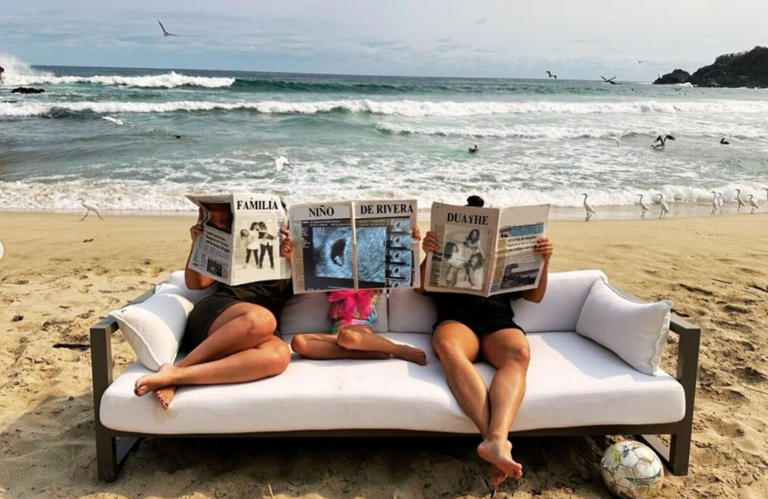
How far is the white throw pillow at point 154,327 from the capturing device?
8.59 ft

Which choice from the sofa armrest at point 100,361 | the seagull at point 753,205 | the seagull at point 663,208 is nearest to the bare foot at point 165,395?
the sofa armrest at point 100,361

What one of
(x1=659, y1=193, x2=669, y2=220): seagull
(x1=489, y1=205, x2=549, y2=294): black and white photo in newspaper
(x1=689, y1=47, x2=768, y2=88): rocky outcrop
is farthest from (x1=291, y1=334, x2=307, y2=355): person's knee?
(x1=689, y1=47, x2=768, y2=88): rocky outcrop

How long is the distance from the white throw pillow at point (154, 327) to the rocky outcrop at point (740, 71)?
79.0 meters

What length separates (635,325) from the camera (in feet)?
9.07

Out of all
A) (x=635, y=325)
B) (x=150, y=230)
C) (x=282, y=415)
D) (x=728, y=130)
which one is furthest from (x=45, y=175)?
(x=728, y=130)

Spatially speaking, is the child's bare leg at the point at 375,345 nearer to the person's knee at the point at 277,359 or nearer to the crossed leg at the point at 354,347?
the crossed leg at the point at 354,347

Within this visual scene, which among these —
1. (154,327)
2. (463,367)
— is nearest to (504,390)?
(463,367)

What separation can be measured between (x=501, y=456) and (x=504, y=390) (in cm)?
30

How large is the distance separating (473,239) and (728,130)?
64.5 ft

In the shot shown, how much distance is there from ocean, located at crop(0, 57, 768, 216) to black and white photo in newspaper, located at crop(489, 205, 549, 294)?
18.9 feet

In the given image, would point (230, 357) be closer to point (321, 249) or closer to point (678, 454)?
point (321, 249)

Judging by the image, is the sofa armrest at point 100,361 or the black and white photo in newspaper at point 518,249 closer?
the sofa armrest at point 100,361

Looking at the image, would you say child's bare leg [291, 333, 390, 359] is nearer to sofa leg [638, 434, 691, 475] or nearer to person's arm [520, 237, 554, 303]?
person's arm [520, 237, 554, 303]

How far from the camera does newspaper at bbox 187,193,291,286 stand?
2760 millimetres
